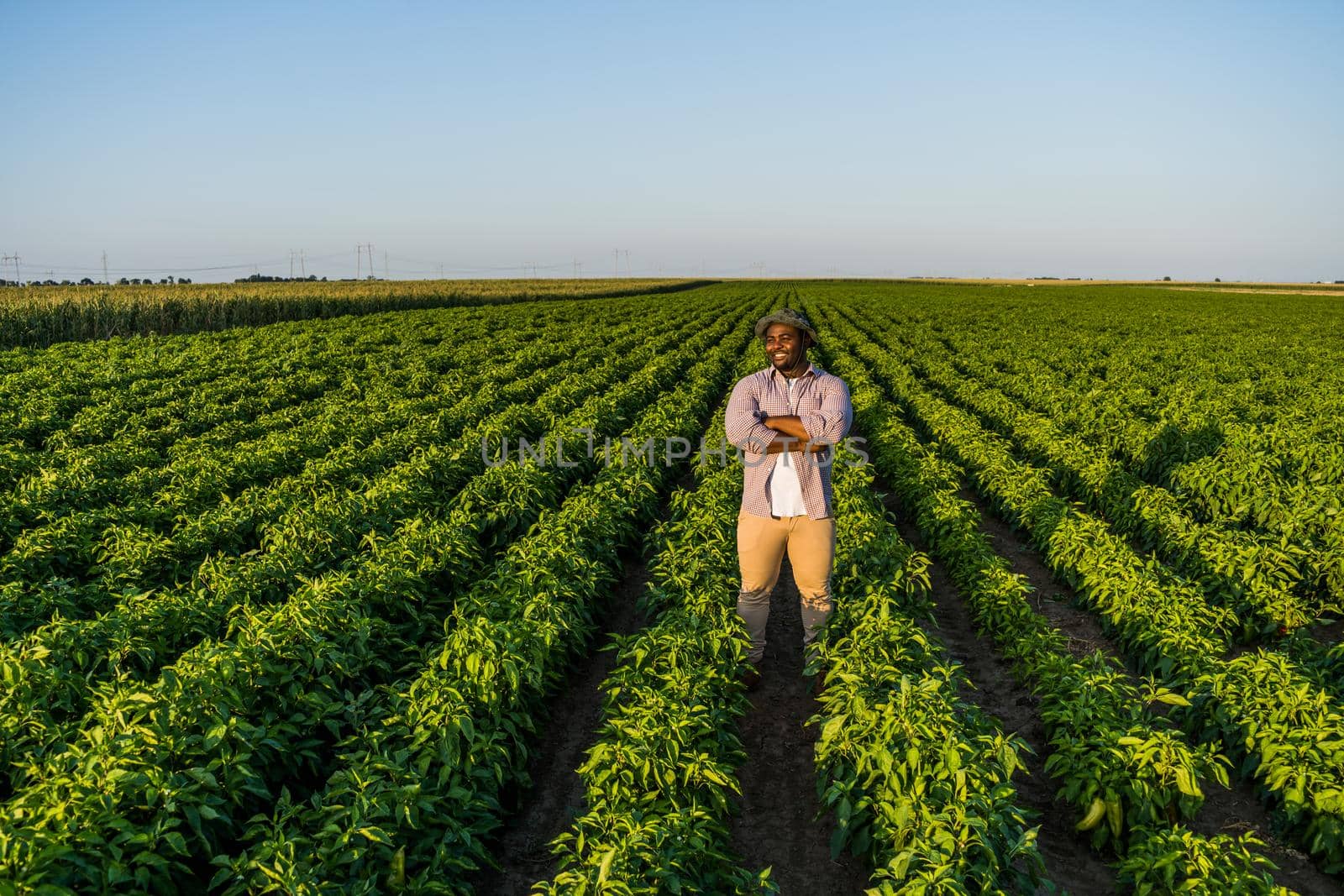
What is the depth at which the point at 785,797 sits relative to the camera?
4.68 metres

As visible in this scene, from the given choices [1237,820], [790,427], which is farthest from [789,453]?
[1237,820]

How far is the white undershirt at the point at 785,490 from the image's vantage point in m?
5.21

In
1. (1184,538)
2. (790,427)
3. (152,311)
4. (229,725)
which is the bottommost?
(229,725)

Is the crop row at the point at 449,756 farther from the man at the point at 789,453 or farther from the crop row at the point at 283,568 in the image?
the man at the point at 789,453

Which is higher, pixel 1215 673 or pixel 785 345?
pixel 785 345

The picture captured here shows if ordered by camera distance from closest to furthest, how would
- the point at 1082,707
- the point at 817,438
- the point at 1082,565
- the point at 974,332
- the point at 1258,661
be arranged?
the point at 1082,707 < the point at 1258,661 < the point at 817,438 < the point at 1082,565 < the point at 974,332

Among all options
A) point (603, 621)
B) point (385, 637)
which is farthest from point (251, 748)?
point (603, 621)

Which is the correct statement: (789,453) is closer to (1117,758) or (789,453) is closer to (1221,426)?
(1117,758)

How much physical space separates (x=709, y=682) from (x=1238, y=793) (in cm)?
342

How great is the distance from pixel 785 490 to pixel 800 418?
1.70 ft

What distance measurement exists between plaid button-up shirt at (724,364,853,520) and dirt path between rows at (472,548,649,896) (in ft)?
5.07

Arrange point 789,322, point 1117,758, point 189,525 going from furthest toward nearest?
point 189,525, point 789,322, point 1117,758

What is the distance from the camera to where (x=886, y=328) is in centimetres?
3438

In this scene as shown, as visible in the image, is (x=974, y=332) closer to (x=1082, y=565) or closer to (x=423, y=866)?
(x=1082, y=565)
